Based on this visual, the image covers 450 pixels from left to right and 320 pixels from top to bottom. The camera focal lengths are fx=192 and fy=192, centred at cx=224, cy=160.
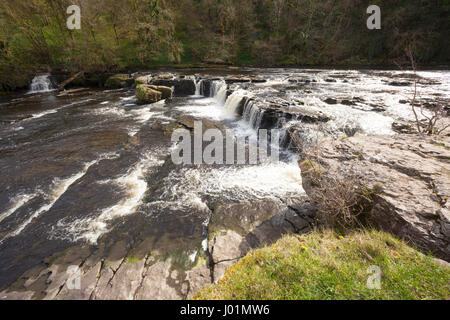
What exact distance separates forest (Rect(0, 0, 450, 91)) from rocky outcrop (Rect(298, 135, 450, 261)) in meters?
26.9

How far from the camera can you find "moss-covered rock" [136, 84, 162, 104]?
16078 mm

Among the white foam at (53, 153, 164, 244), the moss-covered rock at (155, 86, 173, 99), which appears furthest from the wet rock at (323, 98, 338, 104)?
the moss-covered rock at (155, 86, 173, 99)

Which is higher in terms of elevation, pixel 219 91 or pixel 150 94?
pixel 219 91

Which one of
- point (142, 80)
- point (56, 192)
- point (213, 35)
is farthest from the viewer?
point (213, 35)

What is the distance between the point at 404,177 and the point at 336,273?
285 centimetres

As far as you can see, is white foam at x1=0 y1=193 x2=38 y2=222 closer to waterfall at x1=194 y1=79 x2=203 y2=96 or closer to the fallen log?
waterfall at x1=194 y1=79 x2=203 y2=96

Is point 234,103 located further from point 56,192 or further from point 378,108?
point 56,192

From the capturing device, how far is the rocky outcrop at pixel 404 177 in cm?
302

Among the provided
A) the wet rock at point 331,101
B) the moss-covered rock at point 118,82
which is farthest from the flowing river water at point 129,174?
the moss-covered rock at point 118,82

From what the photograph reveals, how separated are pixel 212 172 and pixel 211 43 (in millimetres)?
36045

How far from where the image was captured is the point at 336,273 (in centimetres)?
270

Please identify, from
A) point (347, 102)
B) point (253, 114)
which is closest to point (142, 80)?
point (253, 114)

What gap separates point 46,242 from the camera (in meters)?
4.67

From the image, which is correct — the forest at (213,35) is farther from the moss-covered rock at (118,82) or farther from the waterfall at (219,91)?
the waterfall at (219,91)
